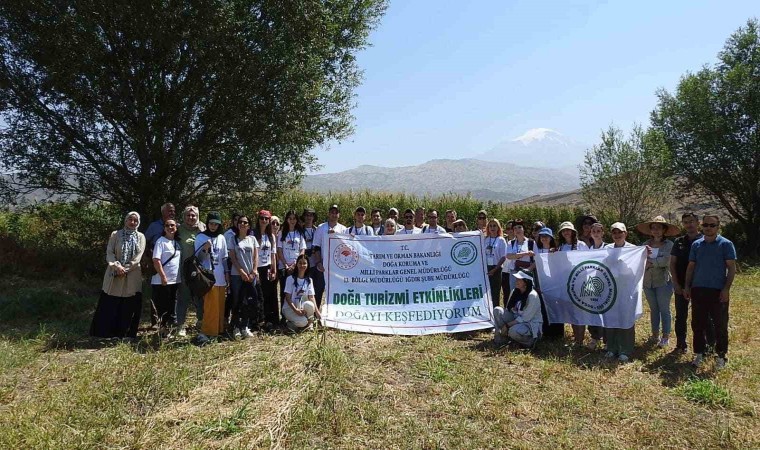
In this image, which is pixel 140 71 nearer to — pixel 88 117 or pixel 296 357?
pixel 88 117

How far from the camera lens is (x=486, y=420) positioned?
448 centimetres

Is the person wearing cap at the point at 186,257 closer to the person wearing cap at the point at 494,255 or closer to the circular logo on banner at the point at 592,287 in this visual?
the person wearing cap at the point at 494,255

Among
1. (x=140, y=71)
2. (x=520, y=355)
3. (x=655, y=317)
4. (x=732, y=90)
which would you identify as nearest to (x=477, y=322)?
(x=520, y=355)

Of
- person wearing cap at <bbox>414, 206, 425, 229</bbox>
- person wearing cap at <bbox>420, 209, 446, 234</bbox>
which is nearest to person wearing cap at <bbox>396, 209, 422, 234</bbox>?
person wearing cap at <bbox>420, 209, 446, 234</bbox>

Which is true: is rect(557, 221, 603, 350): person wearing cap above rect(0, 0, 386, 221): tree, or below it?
below

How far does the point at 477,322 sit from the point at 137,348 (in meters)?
4.99

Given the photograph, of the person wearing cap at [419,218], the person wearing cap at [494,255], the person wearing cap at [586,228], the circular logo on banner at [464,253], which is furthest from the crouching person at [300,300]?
the person wearing cap at [586,228]

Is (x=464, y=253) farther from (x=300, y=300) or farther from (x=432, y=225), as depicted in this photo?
(x=300, y=300)

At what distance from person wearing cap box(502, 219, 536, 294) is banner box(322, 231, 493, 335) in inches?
16.8

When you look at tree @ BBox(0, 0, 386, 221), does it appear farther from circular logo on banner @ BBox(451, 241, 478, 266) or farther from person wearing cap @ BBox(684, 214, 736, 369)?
person wearing cap @ BBox(684, 214, 736, 369)

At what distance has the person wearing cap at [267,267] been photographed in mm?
7449

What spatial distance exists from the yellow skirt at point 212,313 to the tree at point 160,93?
4478 mm

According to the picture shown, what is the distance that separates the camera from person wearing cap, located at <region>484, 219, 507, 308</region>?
809 cm

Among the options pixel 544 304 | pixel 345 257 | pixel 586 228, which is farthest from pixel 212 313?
pixel 586 228
